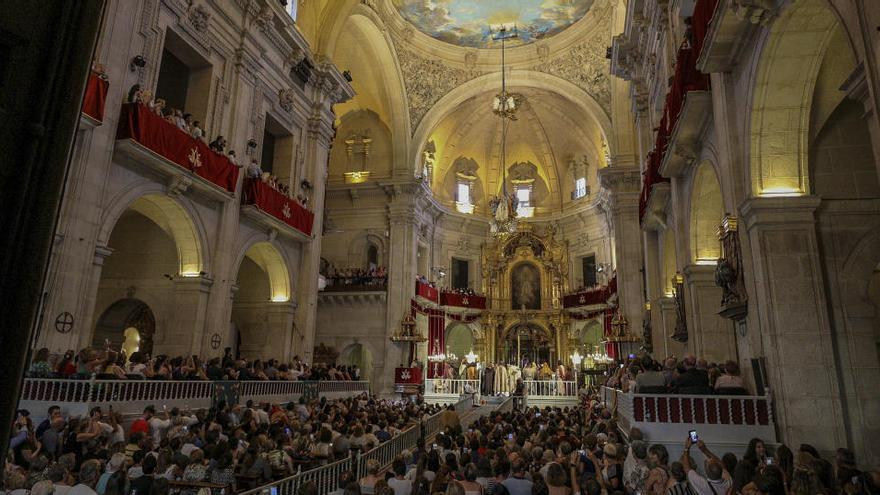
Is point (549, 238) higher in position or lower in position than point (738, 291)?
higher

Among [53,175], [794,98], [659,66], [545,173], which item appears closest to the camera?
[53,175]

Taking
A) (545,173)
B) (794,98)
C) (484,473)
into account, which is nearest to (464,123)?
(545,173)

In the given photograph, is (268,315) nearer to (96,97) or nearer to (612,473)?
(96,97)

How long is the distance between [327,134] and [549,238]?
16.8 m

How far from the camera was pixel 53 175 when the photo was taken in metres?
1.13

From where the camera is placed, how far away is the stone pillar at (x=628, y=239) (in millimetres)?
23609

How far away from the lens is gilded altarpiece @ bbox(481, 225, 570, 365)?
110ft

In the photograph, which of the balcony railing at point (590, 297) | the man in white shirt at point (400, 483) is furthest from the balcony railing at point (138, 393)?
the balcony railing at point (590, 297)

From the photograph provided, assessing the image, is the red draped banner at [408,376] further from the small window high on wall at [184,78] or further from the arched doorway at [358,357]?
the small window high on wall at [184,78]

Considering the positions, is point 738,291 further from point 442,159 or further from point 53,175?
point 442,159

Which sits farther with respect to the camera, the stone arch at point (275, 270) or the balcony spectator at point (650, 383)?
the stone arch at point (275, 270)

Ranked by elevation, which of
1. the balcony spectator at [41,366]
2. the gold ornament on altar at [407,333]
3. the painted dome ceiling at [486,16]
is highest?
the painted dome ceiling at [486,16]

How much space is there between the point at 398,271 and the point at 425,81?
992 centimetres

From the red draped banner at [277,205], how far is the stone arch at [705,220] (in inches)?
455
